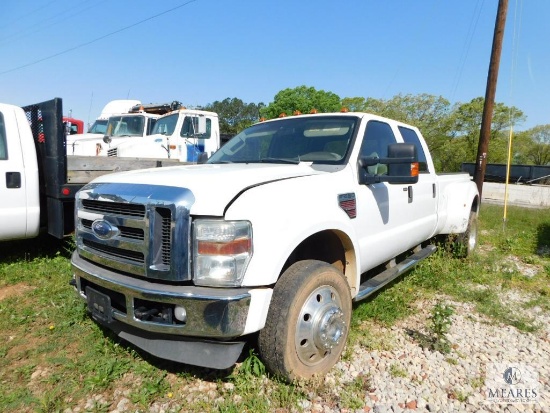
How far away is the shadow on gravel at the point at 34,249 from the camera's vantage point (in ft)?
16.4

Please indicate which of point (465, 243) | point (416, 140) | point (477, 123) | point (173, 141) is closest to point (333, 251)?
point (416, 140)

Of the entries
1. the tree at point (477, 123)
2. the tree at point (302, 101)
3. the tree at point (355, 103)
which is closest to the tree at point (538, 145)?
the tree at point (477, 123)

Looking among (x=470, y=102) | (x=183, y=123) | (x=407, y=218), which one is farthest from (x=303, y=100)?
(x=407, y=218)

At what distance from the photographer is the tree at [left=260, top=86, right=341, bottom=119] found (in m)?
46.4

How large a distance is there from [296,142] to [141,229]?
1.79 meters

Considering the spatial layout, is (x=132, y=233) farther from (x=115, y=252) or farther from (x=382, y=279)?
(x=382, y=279)

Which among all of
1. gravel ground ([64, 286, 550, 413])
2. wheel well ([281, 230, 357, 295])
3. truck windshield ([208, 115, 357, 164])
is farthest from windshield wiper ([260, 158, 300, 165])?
gravel ground ([64, 286, 550, 413])

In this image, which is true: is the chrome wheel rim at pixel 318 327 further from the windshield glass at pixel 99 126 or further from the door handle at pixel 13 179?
the windshield glass at pixel 99 126

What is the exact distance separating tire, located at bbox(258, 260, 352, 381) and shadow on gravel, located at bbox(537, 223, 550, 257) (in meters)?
5.26

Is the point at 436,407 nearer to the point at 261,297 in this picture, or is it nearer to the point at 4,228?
the point at 261,297

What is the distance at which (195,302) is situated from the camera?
1.94 meters

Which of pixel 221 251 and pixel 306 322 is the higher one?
pixel 221 251

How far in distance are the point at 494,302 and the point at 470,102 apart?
33.2m

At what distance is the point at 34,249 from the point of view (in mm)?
5355
